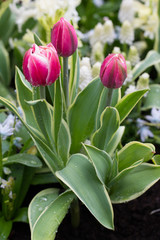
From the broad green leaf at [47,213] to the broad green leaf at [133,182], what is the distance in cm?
12

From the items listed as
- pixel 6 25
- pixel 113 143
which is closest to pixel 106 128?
pixel 113 143

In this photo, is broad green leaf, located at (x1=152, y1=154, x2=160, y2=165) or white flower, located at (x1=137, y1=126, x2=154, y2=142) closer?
broad green leaf, located at (x1=152, y1=154, x2=160, y2=165)

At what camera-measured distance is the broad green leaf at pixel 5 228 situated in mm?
953

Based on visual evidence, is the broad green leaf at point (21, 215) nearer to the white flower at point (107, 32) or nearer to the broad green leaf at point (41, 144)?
the broad green leaf at point (41, 144)

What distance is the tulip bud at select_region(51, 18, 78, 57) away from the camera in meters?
0.77

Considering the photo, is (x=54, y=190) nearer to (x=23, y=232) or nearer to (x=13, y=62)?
(x=23, y=232)

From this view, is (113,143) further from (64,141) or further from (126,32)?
(126,32)

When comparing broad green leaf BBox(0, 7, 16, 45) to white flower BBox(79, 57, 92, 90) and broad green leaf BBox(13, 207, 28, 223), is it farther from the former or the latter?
broad green leaf BBox(13, 207, 28, 223)

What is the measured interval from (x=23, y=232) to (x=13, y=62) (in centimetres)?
90

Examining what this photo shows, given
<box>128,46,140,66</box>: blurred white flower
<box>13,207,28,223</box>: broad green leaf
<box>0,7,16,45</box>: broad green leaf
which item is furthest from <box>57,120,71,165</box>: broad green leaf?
<box>0,7,16,45</box>: broad green leaf

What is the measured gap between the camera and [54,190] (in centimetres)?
99

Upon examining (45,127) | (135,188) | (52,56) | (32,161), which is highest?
(52,56)

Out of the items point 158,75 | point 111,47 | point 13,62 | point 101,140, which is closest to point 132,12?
point 111,47

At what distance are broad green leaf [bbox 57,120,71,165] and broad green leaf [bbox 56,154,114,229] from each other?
9 centimetres
